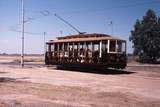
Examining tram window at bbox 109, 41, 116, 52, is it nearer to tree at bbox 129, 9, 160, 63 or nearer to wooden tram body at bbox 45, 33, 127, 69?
wooden tram body at bbox 45, 33, 127, 69

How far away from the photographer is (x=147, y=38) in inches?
2454

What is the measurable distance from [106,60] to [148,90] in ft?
37.0

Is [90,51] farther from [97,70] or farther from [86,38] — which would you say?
[97,70]

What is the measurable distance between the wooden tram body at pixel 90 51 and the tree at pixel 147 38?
102 ft

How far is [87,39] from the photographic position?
1158 inches

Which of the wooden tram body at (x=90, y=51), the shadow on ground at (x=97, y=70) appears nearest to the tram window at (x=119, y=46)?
the wooden tram body at (x=90, y=51)

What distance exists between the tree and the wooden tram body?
31.0 meters

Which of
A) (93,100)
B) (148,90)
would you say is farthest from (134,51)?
(93,100)

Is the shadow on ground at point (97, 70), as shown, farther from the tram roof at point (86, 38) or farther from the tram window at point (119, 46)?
the tram roof at point (86, 38)

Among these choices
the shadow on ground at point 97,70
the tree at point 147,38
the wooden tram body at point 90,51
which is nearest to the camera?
the wooden tram body at point 90,51

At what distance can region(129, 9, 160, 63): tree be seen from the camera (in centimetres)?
6109

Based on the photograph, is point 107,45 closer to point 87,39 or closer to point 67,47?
point 87,39

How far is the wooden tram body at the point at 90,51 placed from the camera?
89.8 feet

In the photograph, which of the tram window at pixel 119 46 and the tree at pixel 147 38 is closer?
the tram window at pixel 119 46
